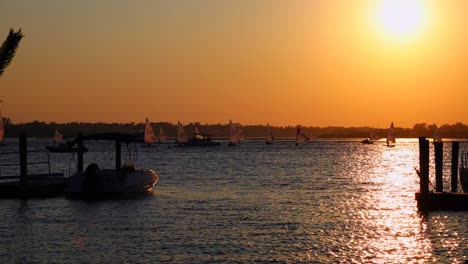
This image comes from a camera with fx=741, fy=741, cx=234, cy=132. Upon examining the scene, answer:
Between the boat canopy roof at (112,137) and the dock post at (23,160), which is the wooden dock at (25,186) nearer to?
the dock post at (23,160)

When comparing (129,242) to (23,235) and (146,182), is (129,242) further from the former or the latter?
(146,182)

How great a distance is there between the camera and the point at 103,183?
52.4 metres

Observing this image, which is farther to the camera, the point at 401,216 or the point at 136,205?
the point at 136,205

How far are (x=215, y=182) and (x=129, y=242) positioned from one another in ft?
131

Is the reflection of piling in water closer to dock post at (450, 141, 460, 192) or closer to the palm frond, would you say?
dock post at (450, 141, 460, 192)

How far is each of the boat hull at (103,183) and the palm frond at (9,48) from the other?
4077cm

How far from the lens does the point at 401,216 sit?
43.8 m

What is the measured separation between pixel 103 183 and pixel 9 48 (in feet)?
135

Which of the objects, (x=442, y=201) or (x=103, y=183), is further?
(x=103, y=183)

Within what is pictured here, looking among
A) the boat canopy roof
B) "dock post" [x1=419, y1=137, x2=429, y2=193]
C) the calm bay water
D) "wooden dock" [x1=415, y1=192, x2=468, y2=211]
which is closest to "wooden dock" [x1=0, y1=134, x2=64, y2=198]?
the calm bay water

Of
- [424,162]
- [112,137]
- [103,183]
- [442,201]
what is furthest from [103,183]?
[442,201]

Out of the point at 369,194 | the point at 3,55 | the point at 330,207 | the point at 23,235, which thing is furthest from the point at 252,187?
the point at 3,55

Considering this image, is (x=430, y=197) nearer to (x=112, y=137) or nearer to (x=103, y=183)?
(x=103, y=183)

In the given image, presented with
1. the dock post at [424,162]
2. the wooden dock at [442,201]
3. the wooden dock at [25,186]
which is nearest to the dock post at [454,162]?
the dock post at [424,162]
